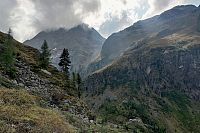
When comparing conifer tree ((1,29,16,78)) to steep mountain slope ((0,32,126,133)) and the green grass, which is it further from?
the green grass

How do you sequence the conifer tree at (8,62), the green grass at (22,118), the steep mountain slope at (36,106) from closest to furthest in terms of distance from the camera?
the green grass at (22,118)
the steep mountain slope at (36,106)
the conifer tree at (8,62)

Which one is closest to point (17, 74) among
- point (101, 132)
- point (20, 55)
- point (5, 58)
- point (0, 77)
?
point (5, 58)

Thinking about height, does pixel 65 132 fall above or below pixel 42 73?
below

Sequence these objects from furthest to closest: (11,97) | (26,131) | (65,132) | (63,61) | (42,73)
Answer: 1. (63,61)
2. (42,73)
3. (11,97)
4. (65,132)
5. (26,131)

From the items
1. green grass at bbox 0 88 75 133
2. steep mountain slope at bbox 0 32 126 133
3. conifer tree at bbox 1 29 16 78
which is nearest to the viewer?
green grass at bbox 0 88 75 133

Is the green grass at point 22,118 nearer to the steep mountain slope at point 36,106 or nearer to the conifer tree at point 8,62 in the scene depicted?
the steep mountain slope at point 36,106

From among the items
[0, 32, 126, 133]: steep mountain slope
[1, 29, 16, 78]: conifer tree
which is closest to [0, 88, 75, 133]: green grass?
[0, 32, 126, 133]: steep mountain slope

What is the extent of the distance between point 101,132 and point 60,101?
15797mm

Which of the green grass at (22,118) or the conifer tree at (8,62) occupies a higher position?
the conifer tree at (8,62)

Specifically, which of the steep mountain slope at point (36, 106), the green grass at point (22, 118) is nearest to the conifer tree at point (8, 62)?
the steep mountain slope at point (36, 106)

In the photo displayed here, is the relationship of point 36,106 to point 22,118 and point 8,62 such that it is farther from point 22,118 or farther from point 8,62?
point 8,62

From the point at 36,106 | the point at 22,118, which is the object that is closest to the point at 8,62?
the point at 36,106

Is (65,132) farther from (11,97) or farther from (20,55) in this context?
(20,55)

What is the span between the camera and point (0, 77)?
52281 mm
